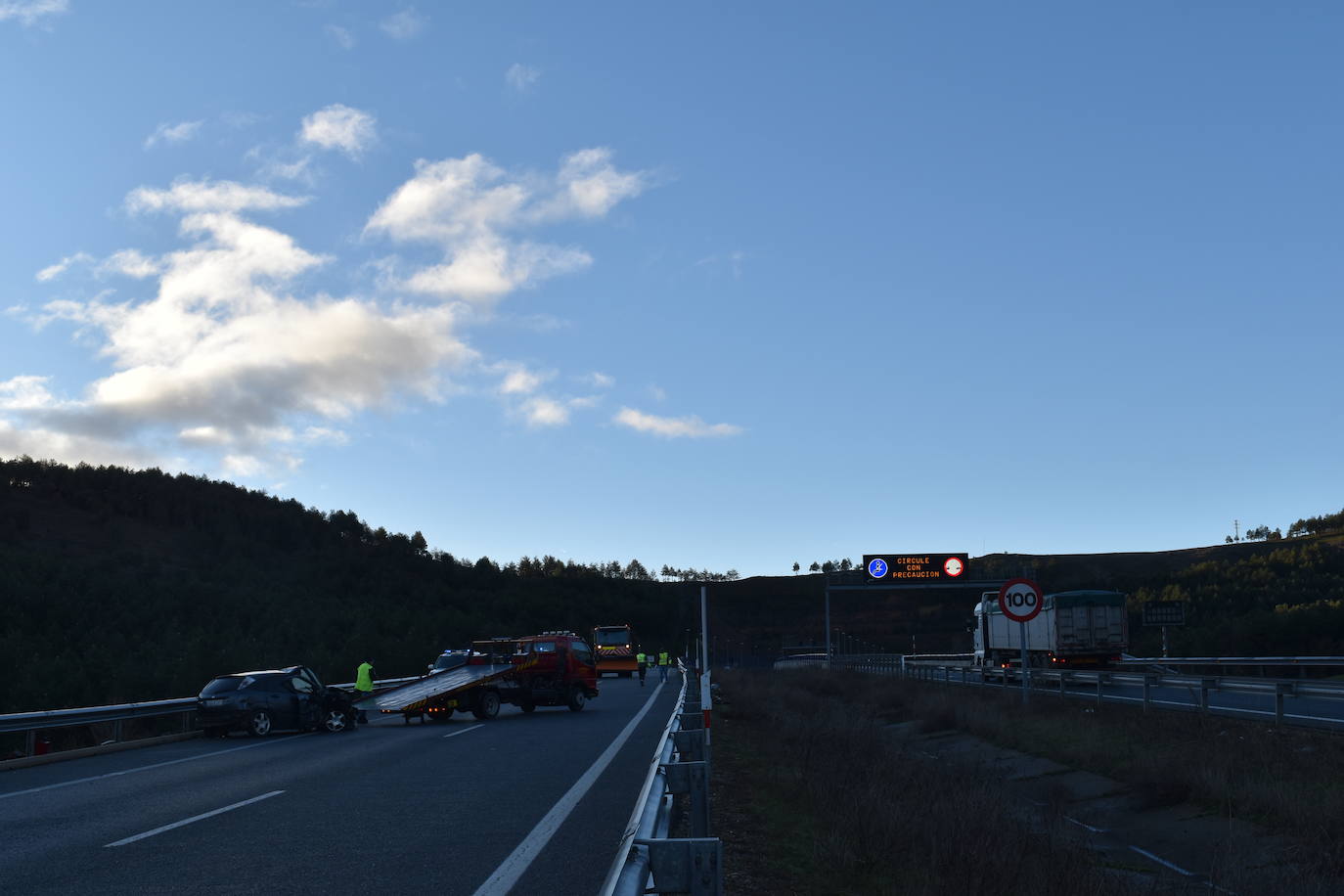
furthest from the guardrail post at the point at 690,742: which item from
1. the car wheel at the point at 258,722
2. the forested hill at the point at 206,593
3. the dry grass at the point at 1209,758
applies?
the forested hill at the point at 206,593

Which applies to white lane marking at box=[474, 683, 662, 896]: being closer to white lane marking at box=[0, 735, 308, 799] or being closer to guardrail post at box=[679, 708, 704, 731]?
guardrail post at box=[679, 708, 704, 731]

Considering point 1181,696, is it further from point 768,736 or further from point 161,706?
point 161,706

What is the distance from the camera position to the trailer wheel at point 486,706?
28062 mm

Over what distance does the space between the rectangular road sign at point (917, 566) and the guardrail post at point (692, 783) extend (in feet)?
166

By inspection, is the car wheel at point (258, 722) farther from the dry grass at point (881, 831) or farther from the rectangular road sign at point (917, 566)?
the rectangular road sign at point (917, 566)

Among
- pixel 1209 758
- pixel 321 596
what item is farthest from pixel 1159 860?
pixel 321 596

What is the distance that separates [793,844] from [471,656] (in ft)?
66.1

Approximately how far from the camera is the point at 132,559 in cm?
8225

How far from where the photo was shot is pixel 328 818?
37.1ft

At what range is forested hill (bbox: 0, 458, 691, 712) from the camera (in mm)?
37438

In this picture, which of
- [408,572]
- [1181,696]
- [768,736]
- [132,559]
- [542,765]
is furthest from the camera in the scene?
[408,572]

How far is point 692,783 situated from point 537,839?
2.41 meters

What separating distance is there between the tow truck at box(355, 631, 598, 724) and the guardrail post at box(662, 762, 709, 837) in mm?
19500

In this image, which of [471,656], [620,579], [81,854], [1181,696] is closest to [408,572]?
[620,579]
